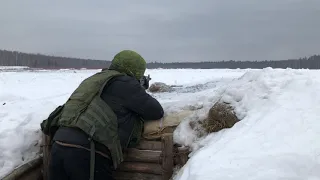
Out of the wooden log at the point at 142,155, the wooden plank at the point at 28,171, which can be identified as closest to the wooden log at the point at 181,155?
the wooden log at the point at 142,155

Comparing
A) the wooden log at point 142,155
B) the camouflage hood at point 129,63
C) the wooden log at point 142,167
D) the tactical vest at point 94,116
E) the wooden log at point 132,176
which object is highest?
the camouflage hood at point 129,63

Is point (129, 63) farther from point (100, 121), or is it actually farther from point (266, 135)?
point (266, 135)

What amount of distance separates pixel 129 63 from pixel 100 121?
0.84m

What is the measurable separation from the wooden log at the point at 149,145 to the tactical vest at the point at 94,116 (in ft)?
2.29

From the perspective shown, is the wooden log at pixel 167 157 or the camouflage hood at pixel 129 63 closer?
the camouflage hood at pixel 129 63

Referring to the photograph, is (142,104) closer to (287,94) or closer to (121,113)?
(121,113)

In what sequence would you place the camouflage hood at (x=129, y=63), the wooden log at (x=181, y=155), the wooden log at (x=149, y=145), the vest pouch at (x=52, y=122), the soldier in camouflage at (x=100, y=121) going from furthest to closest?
the wooden log at (x=149, y=145) → the wooden log at (x=181, y=155) → the camouflage hood at (x=129, y=63) → the vest pouch at (x=52, y=122) → the soldier in camouflage at (x=100, y=121)

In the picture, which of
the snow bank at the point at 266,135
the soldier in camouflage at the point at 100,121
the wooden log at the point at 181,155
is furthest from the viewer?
the wooden log at the point at 181,155

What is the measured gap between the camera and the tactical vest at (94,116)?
13.2 ft

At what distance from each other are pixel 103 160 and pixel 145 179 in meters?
0.98

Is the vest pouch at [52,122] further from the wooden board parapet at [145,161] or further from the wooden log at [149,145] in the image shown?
the wooden log at [149,145]

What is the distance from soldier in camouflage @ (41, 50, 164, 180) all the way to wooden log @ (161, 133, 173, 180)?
1.33ft

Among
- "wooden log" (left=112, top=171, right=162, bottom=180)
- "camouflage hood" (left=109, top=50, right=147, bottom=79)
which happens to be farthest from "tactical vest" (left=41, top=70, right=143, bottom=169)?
"wooden log" (left=112, top=171, right=162, bottom=180)

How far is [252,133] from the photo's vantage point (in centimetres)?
375
